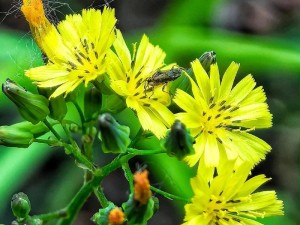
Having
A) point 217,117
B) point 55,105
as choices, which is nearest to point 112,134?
point 55,105

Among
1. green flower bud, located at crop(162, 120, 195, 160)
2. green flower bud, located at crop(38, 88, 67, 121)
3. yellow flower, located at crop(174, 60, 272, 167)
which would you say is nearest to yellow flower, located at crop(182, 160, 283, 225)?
yellow flower, located at crop(174, 60, 272, 167)

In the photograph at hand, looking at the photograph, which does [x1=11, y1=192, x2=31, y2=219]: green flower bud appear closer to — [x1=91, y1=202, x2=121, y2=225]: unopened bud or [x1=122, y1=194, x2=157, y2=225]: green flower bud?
[x1=91, y1=202, x2=121, y2=225]: unopened bud

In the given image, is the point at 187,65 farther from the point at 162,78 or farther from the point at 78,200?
the point at 78,200

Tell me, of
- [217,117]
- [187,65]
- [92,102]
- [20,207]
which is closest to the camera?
[20,207]

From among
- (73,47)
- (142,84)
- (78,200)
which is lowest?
(78,200)

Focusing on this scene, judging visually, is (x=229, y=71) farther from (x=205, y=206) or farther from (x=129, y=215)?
(x=129, y=215)

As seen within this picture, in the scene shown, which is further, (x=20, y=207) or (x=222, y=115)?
(x=222, y=115)
